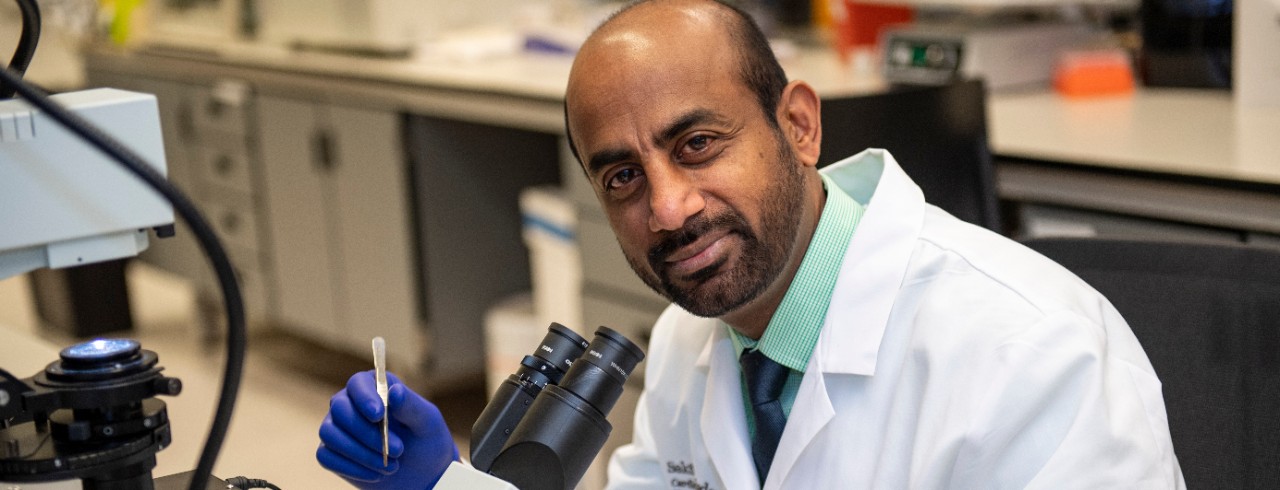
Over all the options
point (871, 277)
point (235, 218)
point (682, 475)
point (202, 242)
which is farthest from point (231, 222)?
point (202, 242)

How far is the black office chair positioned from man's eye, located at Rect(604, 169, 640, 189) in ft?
1.43

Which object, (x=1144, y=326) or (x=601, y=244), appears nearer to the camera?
(x=1144, y=326)

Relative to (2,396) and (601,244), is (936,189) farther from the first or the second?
(2,396)

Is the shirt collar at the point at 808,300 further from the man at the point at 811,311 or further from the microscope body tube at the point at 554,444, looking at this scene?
the microscope body tube at the point at 554,444

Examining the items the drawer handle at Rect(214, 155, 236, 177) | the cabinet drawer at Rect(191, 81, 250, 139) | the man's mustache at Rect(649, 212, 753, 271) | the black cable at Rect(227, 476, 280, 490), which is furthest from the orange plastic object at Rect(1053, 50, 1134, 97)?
the drawer handle at Rect(214, 155, 236, 177)

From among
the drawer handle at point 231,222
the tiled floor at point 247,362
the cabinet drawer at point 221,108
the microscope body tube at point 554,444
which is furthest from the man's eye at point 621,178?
the drawer handle at point 231,222

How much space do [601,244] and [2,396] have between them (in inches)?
70.9

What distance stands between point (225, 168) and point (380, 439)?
2809 millimetres

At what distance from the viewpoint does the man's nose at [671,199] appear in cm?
100

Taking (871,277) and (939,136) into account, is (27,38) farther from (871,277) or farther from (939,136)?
(939,136)

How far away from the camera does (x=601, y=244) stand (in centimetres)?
250

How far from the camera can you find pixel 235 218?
358 centimetres

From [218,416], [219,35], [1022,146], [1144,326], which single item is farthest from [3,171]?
[219,35]

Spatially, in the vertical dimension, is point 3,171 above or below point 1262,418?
above
